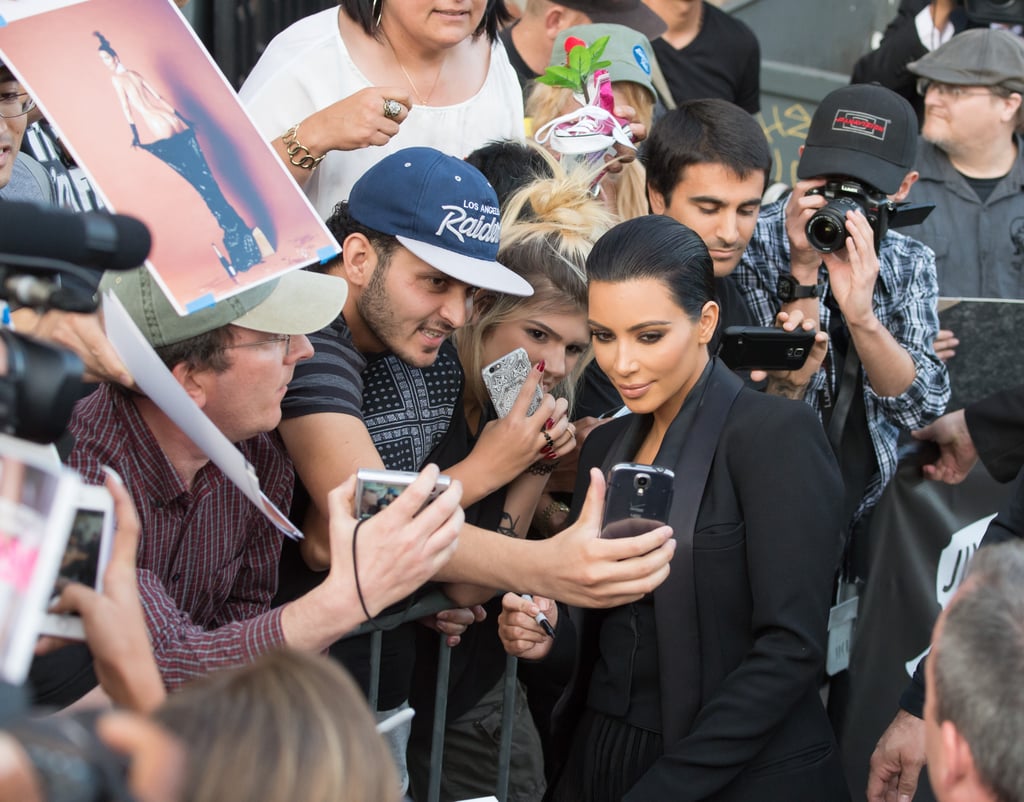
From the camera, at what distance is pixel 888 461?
151 inches

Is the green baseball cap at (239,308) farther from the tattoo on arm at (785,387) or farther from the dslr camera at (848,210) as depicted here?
the dslr camera at (848,210)

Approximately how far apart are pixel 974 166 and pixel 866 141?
1.46m

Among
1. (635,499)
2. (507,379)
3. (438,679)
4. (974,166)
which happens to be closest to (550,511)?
(507,379)

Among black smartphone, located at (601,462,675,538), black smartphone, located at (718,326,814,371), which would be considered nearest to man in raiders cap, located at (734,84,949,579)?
black smartphone, located at (718,326,814,371)

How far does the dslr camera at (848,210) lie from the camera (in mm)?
3486

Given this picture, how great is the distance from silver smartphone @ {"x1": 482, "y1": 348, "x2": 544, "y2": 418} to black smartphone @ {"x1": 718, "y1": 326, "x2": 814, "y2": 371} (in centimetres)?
52

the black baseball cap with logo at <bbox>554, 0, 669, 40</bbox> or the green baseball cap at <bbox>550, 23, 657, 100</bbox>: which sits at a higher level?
the green baseball cap at <bbox>550, 23, 657, 100</bbox>

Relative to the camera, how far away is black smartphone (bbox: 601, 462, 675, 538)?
2.21m

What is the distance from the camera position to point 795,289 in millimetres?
3594

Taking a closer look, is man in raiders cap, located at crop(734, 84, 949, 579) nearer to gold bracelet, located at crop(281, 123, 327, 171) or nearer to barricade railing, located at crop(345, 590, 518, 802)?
barricade railing, located at crop(345, 590, 518, 802)

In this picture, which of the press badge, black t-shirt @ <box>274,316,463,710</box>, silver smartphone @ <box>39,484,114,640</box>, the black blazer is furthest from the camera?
the press badge

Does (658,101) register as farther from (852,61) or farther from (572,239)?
(852,61)

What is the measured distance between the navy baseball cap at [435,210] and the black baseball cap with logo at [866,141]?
1.26 metres

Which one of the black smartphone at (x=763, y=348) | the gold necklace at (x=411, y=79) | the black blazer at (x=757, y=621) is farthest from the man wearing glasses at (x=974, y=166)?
the black blazer at (x=757, y=621)
